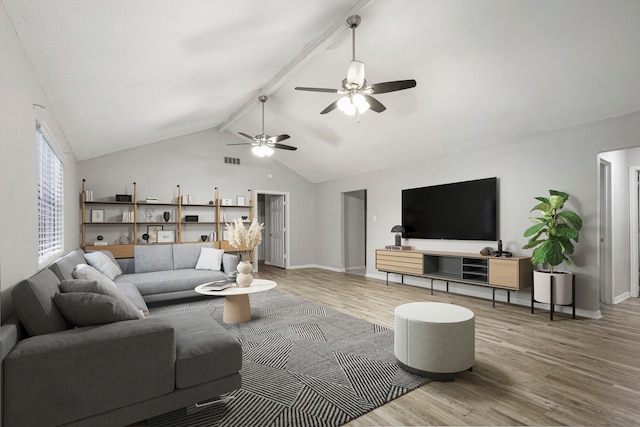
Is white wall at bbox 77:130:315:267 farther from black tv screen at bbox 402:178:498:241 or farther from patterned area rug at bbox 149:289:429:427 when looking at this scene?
patterned area rug at bbox 149:289:429:427

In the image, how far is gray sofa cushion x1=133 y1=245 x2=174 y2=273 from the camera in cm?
518

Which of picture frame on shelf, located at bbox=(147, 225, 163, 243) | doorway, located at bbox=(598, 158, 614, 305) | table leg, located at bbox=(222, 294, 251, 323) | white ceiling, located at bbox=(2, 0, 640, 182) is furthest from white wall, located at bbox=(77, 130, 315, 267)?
doorway, located at bbox=(598, 158, 614, 305)

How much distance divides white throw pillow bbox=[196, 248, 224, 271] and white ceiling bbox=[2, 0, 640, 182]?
230 centimetres

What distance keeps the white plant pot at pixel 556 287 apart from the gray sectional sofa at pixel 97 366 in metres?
3.85

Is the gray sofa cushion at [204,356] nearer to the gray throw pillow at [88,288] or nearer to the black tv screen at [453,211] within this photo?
the gray throw pillow at [88,288]

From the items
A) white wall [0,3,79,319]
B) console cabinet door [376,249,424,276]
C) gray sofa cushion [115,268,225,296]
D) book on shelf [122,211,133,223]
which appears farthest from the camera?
book on shelf [122,211,133,223]

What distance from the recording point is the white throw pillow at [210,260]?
5340mm

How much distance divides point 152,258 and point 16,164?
353cm

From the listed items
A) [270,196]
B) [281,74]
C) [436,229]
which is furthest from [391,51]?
[270,196]

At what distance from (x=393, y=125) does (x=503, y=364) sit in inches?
149

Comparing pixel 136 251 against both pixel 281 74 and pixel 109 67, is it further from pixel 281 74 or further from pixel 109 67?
pixel 281 74

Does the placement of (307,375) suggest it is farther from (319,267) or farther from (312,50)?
(319,267)

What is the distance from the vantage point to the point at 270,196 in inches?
369

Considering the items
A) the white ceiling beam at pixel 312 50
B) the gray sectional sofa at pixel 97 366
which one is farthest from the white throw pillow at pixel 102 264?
the white ceiling beam at pixel 312 50
